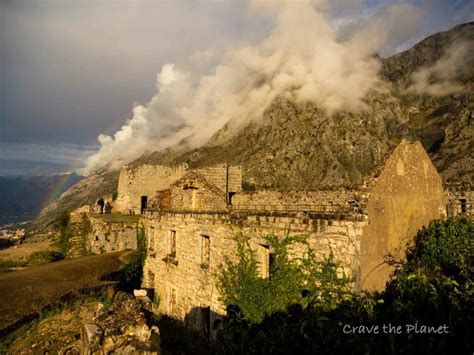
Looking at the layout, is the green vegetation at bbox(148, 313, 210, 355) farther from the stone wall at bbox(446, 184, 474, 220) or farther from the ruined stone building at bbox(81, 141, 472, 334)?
the stone wall at bbox(446, 184, 474, 220)

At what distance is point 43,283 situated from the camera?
60.2ft

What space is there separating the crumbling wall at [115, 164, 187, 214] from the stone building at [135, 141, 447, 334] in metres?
17.5

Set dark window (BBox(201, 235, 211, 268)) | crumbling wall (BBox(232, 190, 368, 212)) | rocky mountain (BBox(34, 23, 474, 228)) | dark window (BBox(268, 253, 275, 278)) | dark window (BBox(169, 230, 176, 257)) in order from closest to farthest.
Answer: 1. dark window (BBox(268, 253, 275, 278))
2. dark window (BBox(201, 235, 211, 268))
3. dark window (BBox(169, 230, 176, 257))
4. crumbling wall (BBox(232, 190, 368, 212))
5. rocky mountain (BBox(34, 23, 474, 228))

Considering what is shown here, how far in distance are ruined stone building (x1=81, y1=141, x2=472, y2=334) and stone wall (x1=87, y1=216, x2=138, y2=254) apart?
7.34 meters

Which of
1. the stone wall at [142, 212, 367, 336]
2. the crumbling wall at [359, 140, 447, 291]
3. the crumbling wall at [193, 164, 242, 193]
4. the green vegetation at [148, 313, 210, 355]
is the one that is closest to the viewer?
the stone wall at [142, 212, 367, 336]

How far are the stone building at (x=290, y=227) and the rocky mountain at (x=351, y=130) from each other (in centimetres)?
7497

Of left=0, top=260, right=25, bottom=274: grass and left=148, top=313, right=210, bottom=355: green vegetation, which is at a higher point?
left=0, top=260, right=25, bottom=274: grass

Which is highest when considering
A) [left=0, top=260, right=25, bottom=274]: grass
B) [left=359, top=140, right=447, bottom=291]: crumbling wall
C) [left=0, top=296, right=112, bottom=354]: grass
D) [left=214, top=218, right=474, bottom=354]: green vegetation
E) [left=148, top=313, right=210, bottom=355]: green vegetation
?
[left=359, top=140, right=447, bottom=291]: crumbling wall

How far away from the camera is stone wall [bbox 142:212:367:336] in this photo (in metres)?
10.4

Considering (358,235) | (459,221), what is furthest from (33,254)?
(459,221)

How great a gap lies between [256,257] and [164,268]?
7.73 m

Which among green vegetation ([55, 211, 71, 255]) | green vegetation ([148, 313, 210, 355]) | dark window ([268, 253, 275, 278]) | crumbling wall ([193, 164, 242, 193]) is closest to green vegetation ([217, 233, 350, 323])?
dark window ([268, 253, 275, 278])

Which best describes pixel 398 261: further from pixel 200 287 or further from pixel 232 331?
pixel 200 287

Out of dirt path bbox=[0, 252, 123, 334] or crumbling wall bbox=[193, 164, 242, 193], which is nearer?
dirt path bbox=[0, 252, 123, 334]
